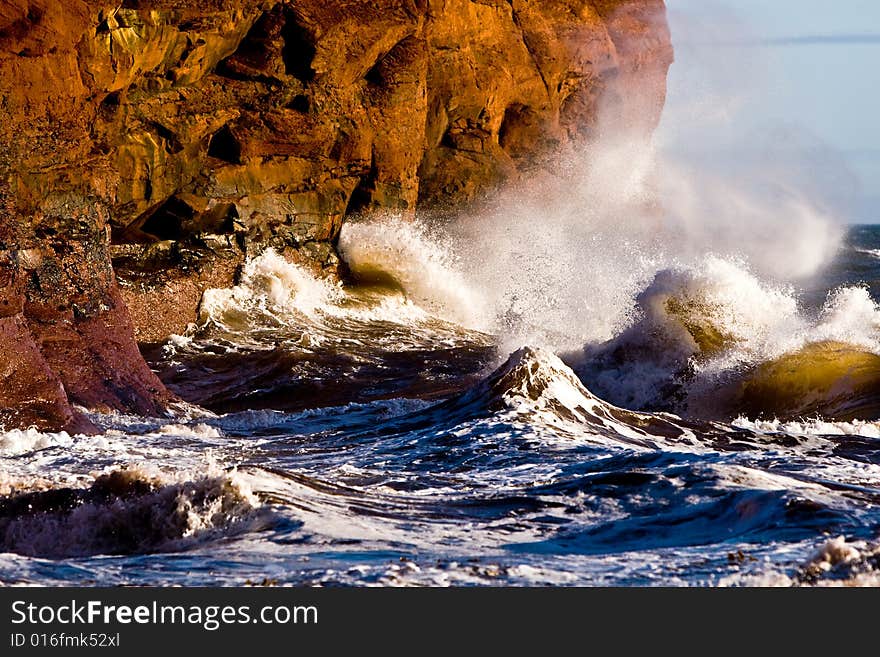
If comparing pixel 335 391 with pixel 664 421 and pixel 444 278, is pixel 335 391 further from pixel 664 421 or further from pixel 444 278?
pixel 444 278

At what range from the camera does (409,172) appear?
21.8 meters

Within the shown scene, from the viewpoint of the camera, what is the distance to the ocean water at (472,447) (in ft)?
18.8

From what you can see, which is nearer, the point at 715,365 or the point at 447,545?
the point at 447,545

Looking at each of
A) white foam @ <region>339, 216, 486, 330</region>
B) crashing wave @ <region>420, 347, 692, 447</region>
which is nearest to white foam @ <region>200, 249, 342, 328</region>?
white foam @ <region>339, 216, 486, 330</region>

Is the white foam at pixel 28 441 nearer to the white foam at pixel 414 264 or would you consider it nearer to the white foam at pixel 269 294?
the white foam at pixel 269 294

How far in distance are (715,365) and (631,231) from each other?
14.4m

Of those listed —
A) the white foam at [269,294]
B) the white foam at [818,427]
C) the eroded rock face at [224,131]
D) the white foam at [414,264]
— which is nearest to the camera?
the eroded rock face at [224,131]

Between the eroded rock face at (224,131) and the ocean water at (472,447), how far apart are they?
0.72 metres

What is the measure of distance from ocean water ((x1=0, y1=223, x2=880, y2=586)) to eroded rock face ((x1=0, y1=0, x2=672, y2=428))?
719mm

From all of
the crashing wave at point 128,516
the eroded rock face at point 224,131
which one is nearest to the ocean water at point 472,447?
the crashing wave at point 128,516

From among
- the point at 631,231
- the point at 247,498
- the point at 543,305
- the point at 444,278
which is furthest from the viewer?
the point at 631,231

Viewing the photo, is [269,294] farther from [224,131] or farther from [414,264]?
[414,264]

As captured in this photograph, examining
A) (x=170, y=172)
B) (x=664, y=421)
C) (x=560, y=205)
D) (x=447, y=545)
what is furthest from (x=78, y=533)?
(x=560, y=205)

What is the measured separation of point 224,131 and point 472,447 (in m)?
10.5
